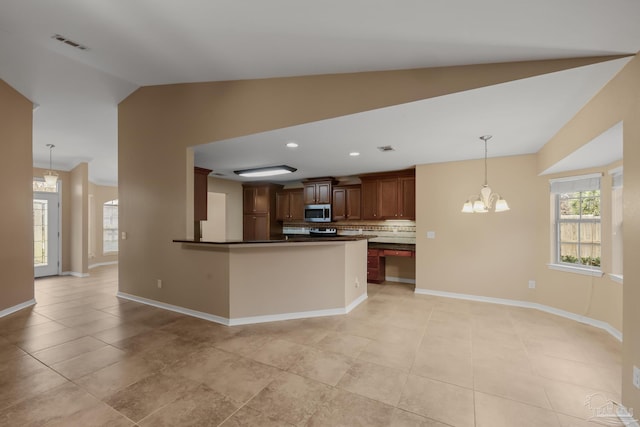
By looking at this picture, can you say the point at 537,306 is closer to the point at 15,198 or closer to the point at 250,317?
the point at 250,317

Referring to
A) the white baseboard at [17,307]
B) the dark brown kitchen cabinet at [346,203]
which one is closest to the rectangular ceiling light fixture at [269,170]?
the dark brown kitchen cabinet at [346,203]

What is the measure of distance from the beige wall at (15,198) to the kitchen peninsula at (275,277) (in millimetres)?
2304

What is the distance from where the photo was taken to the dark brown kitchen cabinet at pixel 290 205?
281 inches

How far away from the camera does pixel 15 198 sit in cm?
392

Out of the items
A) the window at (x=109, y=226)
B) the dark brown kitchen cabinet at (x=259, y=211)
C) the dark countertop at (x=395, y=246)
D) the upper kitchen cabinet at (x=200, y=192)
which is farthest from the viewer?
the window at (x=109, y=226)

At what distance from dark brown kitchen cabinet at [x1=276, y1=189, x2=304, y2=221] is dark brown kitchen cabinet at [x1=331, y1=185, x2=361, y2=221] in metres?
1.04

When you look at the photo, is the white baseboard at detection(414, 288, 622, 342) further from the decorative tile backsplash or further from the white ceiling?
the white ceiling

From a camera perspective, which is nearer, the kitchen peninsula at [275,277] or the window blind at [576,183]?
the kitchen peninsula at [275,277]

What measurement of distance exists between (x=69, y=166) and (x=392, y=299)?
8304 millimetres

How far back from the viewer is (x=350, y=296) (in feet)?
13.5

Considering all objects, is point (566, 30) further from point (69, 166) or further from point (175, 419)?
point (69, 166)

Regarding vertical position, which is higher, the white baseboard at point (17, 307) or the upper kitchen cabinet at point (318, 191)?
the upper kitchen cabinet at point (318, 191)

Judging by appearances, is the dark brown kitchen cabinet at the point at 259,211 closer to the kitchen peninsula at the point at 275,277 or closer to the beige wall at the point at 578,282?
the kitchen peninsula at the point at 275,277

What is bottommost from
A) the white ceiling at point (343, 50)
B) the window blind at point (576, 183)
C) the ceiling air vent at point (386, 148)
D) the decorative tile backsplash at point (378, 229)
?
the decorative tile backsplash at point (378, 229)
